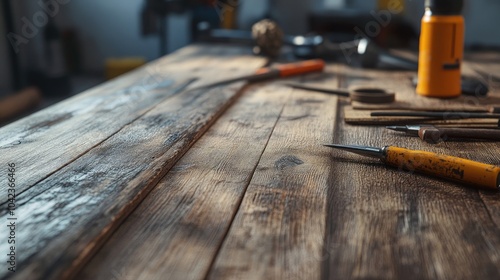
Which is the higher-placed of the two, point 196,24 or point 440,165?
point 440,165

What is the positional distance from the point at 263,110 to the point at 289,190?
522 millimetres

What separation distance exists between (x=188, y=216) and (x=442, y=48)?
855 millimetres

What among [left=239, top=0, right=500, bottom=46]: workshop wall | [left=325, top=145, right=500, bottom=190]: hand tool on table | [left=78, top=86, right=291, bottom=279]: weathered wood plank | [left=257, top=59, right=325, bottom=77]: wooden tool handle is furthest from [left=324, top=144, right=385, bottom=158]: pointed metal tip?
[left=239, top=0, right=500, bottom=46]: workshop wall

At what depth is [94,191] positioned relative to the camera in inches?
29.1

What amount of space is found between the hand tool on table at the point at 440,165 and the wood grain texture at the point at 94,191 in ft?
0.98

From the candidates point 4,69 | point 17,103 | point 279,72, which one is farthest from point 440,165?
point 4,69

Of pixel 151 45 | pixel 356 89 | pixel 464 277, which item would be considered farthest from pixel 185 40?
pixel 464 277

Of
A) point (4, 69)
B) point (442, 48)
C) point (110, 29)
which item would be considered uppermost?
point (442, 48)

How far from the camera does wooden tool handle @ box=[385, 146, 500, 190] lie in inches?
29.8

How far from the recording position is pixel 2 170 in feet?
2.73

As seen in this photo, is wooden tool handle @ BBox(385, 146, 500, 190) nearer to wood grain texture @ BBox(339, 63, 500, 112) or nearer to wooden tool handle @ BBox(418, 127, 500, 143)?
wooden tool handle @ BBox(418, 127, 500, 143)

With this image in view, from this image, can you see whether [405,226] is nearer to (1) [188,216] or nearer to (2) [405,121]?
(1) [188,216]

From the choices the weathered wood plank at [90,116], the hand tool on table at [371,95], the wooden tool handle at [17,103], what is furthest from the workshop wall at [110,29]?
the hand tool on table at [371,95]

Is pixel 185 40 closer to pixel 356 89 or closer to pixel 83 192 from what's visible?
pixel 356 89
